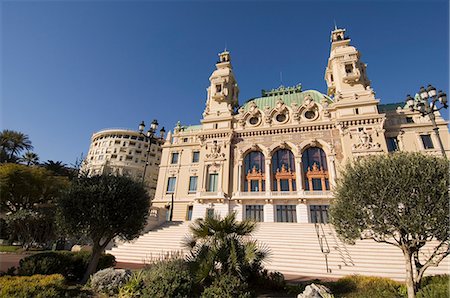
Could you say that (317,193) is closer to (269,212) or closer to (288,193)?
Answer: (288,193)

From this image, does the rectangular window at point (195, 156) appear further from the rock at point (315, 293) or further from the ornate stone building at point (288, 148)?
the rock at point (315, 293)

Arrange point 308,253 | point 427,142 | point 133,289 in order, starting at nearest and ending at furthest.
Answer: point 133,289, point 308,253, point 427,142

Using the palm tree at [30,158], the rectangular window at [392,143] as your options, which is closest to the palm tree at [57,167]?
the palm tree at [30,158]

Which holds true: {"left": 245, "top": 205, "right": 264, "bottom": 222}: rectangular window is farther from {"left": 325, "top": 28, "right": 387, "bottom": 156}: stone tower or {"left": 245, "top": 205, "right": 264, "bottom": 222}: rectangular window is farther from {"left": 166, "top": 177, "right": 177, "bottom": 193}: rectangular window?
{"left": 325, "top": 28, "right": 387, "bottom": 156}: stone tower

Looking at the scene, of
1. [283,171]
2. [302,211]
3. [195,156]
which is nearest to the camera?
[302,211]

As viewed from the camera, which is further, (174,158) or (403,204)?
(174,158)

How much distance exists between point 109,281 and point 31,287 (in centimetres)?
268

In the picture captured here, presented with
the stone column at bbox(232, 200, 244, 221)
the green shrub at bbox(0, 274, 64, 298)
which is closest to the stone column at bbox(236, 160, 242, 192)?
the stone column at bbox(232, 200, 244, 221)

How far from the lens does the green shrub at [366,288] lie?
827 centimetres

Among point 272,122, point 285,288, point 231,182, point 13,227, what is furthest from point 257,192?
point 13,227

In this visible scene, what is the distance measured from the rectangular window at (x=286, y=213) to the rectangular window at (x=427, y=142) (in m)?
18.5

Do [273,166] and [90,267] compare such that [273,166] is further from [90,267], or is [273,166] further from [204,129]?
[90,267]

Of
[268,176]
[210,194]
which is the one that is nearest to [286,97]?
[268,176]

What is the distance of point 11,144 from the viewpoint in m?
38.0
